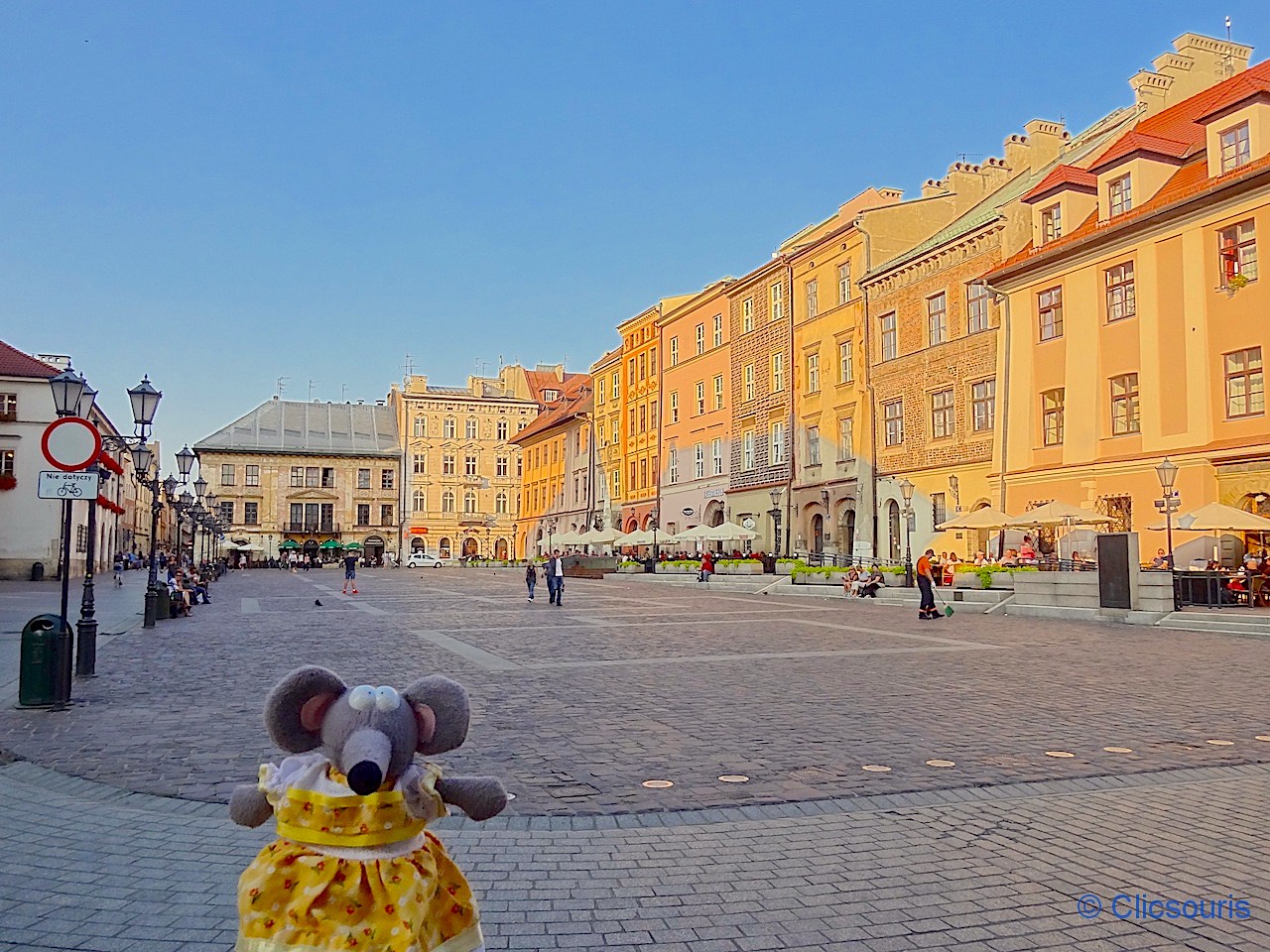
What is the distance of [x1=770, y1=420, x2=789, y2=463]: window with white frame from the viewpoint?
1768 inches

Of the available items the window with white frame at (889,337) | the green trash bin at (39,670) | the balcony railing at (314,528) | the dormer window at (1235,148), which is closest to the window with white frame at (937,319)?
the window with white frame at (889,337)

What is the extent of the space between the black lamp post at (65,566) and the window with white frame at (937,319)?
28.8 m

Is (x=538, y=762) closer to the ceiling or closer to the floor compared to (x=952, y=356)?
closer to the floor

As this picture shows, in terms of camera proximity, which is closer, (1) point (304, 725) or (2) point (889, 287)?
(1) point (304, 725)


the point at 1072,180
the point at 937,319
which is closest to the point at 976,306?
the point at 937,319

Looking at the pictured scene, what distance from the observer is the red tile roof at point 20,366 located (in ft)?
156

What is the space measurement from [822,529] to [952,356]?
9837 mm

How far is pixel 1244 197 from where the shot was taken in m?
25.0

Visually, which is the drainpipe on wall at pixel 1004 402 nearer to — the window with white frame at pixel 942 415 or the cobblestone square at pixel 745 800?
the window with white frame at pixel 942 415

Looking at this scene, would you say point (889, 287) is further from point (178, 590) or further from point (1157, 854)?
point (1157, 854)

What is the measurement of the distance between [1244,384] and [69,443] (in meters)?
25.5

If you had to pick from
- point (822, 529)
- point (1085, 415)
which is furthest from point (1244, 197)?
point (822, 529)

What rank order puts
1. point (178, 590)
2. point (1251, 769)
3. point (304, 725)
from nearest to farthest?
point (304, 725), point (1251, 769), point (178, 590)

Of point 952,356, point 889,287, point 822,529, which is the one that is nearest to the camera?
point 952,356
